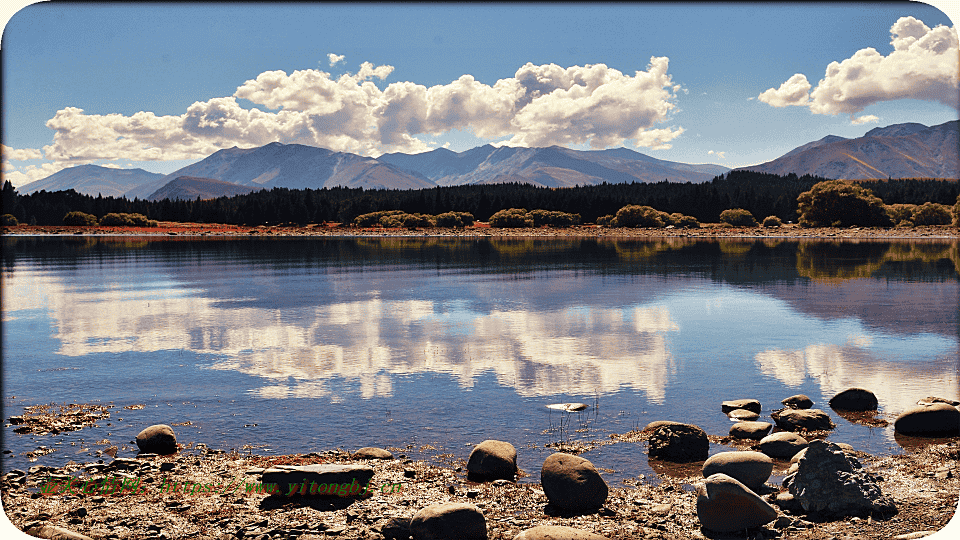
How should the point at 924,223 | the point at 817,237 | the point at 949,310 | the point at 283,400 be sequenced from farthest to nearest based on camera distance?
the point at 924,223 < the point at 817,237 < the point at 949,310 < the point at 283,400

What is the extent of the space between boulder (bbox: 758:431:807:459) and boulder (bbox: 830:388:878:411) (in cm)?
516

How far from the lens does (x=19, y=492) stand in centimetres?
1503

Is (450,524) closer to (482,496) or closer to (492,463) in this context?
(482,496)

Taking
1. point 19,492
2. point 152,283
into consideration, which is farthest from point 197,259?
point 19,492

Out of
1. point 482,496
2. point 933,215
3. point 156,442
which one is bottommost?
point 482,496

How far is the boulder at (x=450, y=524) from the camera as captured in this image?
12.9m

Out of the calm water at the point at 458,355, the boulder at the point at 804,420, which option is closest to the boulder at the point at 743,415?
the boulder at the point at 804,420

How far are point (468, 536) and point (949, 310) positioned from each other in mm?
44006

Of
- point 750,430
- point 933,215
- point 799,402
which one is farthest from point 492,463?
point 933,215

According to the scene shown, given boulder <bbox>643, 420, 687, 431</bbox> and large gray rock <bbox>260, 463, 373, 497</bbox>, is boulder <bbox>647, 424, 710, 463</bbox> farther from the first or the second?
large gray rock <bbox>260, 463, 373, 497</bbox>

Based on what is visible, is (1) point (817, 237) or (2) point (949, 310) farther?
(1) point (817, 237)

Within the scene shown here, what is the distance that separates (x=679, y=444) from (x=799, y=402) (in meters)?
6.78

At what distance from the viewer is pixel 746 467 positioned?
15.8m

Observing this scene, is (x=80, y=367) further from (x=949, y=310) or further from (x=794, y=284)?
(x=794, y=284)
